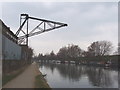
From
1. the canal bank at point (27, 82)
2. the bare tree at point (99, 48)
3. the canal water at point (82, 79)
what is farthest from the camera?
the bare tree at point (99, 48)

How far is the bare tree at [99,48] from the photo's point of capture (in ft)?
419

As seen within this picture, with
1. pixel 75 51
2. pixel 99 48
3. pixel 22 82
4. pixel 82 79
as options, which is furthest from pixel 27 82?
pixel 75 51

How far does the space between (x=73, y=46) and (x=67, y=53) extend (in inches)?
249

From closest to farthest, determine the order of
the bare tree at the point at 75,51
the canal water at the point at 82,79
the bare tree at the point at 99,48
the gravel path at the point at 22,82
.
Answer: the gravel path at the point at 22,82 → the canal water at the point at 82,79 → the bare tree at the point at 99,48 → the bare tree at the point at 75,51

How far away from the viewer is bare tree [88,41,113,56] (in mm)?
127562

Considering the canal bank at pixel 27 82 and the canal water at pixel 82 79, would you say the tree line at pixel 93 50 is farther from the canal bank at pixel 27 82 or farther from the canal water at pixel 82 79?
the canal bank at pixel 27 82

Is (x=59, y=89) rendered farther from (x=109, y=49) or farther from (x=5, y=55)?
(x=109, y=49)

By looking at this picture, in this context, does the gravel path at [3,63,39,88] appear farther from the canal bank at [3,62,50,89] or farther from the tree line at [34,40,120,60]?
the tree line at [34,40,120,60]

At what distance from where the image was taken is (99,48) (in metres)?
131

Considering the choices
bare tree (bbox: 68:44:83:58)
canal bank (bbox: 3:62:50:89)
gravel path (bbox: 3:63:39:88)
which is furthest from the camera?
bare tree (bbox: 68:44:83:58)

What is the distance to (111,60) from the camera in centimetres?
10200

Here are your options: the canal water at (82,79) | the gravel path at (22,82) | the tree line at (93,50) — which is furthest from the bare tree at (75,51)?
the gravel path at (22,82)

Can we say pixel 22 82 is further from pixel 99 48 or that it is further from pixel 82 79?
pixel 99 48

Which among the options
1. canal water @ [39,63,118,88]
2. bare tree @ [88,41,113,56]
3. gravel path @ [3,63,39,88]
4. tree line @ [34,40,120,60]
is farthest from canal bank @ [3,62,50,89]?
bare tree @ [88,41,113,56]
